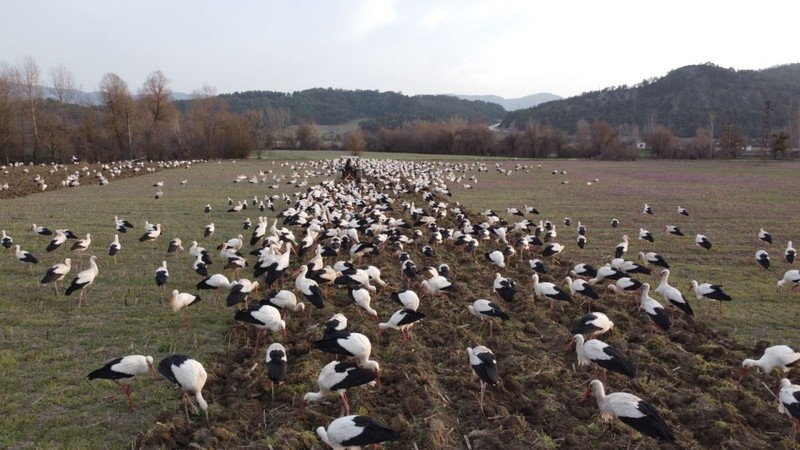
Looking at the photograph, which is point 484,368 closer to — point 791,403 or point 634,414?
point 634,414

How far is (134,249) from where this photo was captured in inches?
618

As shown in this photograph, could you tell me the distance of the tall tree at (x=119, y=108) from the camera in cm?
7356

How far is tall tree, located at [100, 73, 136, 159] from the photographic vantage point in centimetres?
7356

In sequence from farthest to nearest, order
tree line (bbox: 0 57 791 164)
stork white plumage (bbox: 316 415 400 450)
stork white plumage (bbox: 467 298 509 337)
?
tree line (bbox: 0 57 791 164)
stork white plumage (bbox: 467 298 509 337)
stork white plumage (bbox: 316 415 400 450)

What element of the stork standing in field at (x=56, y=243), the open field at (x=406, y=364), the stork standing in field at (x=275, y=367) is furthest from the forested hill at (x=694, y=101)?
the stork standing in field at (x=275, y=367)

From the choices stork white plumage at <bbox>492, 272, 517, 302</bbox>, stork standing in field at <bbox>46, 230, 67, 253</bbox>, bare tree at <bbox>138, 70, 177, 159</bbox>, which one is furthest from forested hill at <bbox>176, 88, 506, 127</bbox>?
stork white plumage at <bbox>492, 272, 517, 302</bbox>

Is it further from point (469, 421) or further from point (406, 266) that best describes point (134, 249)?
point (469, 421)

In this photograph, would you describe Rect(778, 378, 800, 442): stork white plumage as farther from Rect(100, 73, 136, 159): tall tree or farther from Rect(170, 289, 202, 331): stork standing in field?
Rect(100, 73, 136, 159): tall tree

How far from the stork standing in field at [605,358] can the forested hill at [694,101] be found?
128m

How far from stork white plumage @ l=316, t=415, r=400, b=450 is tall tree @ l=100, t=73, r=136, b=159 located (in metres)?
79.5

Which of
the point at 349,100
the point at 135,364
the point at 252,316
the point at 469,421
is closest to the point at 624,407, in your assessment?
the point at 469,421

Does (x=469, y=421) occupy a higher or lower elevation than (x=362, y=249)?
lower

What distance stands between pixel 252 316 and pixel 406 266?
15.1 ft

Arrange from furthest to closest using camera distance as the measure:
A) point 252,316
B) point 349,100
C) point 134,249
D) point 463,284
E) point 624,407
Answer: point 349,100 < point 134,249 < point 463,284 < point 252,316 < point 624,407
